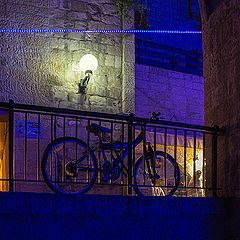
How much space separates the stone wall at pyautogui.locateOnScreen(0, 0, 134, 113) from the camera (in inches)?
421

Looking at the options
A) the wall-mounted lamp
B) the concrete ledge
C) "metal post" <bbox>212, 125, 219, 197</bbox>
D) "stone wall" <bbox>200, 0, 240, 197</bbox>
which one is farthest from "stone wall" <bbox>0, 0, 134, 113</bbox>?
the concrete ledge

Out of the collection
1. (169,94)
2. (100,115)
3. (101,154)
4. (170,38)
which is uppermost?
(170,38)

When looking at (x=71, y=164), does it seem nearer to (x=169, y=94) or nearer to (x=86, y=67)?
(x=86, y=67)

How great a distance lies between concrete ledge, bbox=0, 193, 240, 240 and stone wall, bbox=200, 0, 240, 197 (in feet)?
1.52

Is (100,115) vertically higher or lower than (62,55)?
lower

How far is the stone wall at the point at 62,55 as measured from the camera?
10695 millimetres

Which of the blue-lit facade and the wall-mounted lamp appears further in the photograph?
the blue-lit facade

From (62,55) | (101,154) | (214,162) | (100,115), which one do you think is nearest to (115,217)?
(100,115)

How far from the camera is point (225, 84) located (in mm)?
7895

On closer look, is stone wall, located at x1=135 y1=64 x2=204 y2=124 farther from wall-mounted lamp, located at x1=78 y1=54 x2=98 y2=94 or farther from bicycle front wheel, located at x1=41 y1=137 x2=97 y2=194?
bicycle front wheel, located at x1=41 y1=137 x2=97 y2=194

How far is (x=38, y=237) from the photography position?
625 centimetres

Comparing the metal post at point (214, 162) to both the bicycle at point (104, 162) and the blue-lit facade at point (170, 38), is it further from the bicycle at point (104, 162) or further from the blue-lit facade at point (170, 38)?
the blue-lit facade at point (170, 38)

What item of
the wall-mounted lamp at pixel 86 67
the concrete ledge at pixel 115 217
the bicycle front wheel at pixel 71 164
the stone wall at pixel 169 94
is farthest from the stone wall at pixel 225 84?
the stone wall at pixel 169 94

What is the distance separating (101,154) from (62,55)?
259cm
